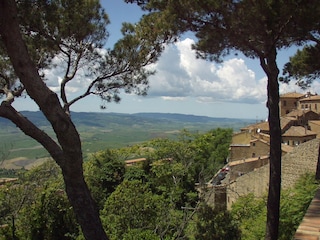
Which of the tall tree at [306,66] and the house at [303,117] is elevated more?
the tall tree at [306,66]

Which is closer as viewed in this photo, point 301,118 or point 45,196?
point 45,196

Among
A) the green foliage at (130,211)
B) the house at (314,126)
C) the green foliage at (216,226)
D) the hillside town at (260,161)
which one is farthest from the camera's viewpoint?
the house at (314,126)

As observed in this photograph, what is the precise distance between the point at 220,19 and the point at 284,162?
9430mm

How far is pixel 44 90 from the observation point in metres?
3.88

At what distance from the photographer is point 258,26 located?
19.7 feet

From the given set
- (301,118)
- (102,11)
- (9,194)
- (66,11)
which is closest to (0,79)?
(66,11)

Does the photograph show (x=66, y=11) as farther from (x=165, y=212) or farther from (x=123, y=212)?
(x=165, y=212)

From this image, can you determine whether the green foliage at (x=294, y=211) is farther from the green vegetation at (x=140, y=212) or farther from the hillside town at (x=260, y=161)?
the hillside town at (x=260, y=161)

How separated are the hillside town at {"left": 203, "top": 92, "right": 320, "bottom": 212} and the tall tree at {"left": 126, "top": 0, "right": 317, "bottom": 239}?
446 cm

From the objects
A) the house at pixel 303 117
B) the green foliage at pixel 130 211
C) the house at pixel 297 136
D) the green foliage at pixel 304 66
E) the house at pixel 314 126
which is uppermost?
the green foliage at pixel 304 66

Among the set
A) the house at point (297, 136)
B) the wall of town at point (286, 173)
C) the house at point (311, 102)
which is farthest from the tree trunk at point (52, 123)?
the house at point (311, 102)

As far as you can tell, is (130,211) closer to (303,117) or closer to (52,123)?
(52,123)

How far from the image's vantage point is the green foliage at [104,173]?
17.8m

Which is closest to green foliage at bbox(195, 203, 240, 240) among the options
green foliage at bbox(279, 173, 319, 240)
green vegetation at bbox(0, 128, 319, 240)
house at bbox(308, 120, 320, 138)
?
green vegetation at bbox(0, 128, 319, 240)
